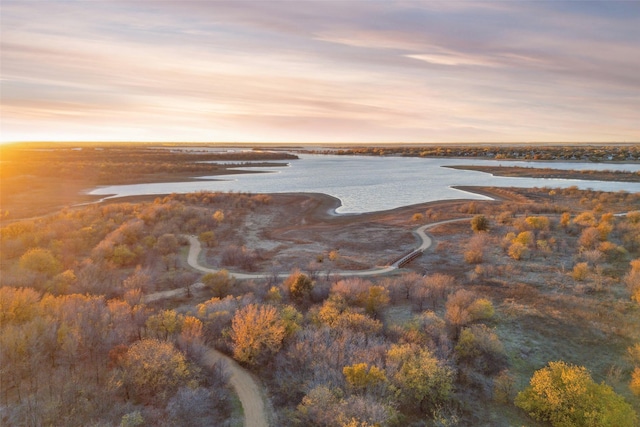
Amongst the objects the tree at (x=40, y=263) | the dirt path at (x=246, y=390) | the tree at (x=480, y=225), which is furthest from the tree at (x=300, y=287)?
the tree at (x=480, y=225)

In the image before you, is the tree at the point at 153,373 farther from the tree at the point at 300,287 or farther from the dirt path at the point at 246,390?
the tree at the point at 300,287

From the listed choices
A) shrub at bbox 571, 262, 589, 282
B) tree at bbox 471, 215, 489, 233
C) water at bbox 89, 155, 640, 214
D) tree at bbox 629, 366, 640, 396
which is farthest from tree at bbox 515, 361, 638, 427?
water at bbox 89, 155, 640, 214

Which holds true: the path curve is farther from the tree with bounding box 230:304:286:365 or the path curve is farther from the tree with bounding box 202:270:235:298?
the tree with bounding box 230:304:286:365

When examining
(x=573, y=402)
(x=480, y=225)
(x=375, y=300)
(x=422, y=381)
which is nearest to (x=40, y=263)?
(x=375, y=300)

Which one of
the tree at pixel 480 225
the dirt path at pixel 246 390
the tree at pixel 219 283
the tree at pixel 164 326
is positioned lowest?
the dirt path at pixel 246 390

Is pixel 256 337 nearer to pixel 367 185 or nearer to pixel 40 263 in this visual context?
pixel 40 263

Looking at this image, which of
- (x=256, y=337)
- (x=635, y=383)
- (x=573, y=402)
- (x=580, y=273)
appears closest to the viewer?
(x=573, y=402)
